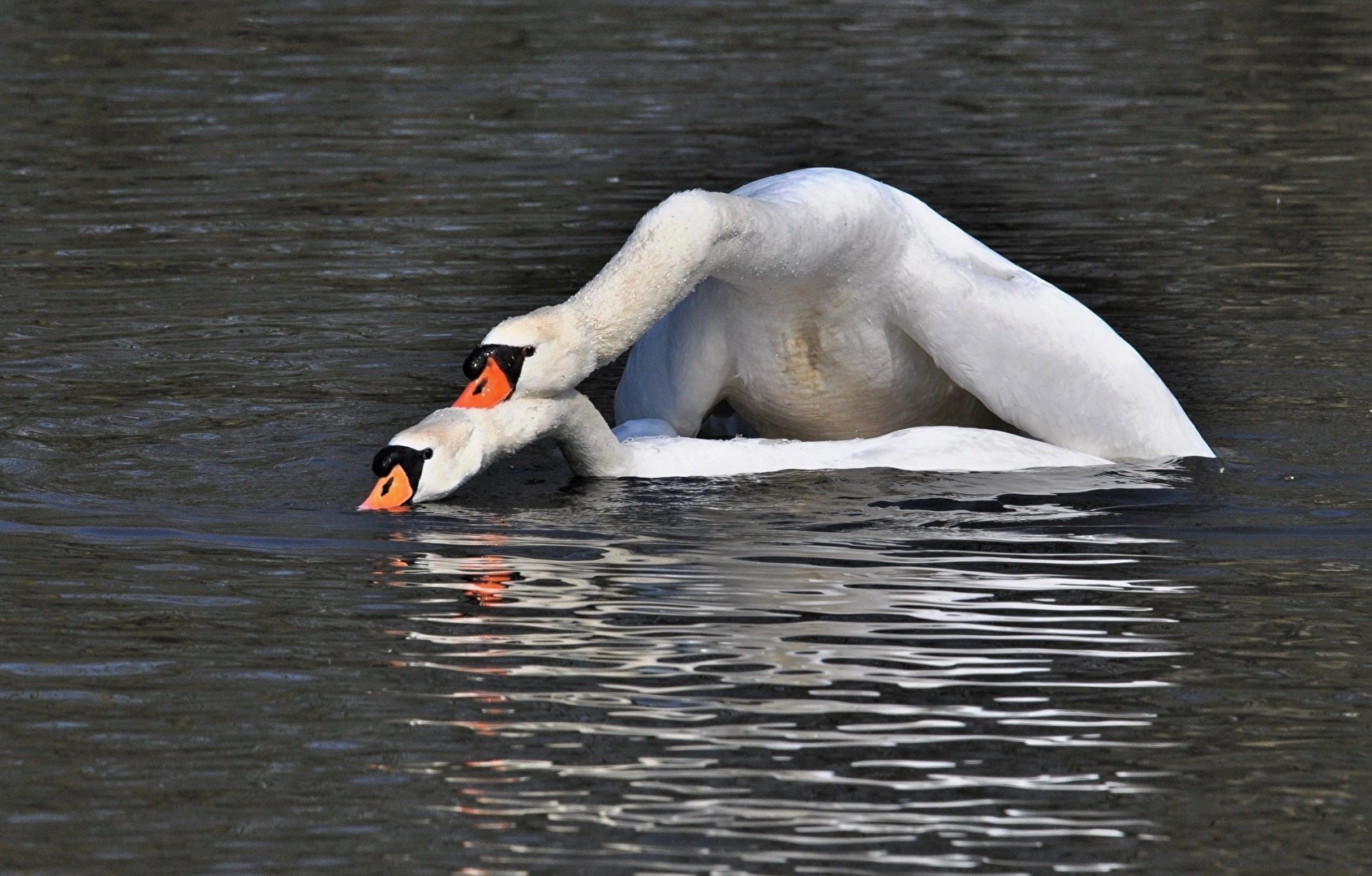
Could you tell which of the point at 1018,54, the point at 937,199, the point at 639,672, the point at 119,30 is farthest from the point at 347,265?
the point at 119,30

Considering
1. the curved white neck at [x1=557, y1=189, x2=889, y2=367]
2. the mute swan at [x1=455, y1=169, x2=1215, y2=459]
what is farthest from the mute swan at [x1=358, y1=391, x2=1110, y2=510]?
the curved white neck at [x1=557, y1=189, x2=889, y2=367]

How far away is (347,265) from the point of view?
13102 mm

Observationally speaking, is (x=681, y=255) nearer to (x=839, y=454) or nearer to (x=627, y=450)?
(x=627, y=450)

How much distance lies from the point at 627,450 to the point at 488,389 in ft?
2.99

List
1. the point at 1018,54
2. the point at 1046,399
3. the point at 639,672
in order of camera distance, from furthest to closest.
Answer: the point at 1018,54
the point at 1046,399
the point at 639,672

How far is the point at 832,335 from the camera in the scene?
824 cm

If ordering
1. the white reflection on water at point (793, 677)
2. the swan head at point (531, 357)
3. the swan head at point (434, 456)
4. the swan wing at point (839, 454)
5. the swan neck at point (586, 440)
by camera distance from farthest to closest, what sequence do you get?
the swan wing at point (839, 454)
the swan neck at point (586, 440)
the swan head at point (434, 456)
the swan head at point (531, 357)
the white reflection on water at point (793, 677)

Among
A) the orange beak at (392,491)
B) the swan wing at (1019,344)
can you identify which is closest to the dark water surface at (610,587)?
the orange beak at (392,491)

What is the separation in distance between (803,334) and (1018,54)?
13906 millimetres

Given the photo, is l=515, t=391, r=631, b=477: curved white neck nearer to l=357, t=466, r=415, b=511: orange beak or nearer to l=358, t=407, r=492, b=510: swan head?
l=358, t=407, r=492, b=510: swan head

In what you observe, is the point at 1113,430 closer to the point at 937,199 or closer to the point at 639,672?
the point at 639,672

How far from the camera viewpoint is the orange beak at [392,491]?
727 cm

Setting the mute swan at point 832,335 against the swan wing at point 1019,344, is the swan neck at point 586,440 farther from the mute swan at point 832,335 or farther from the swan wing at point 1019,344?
the swan wing at point 1019,344

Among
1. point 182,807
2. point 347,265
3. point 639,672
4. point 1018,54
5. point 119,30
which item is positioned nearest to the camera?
point 182,807
